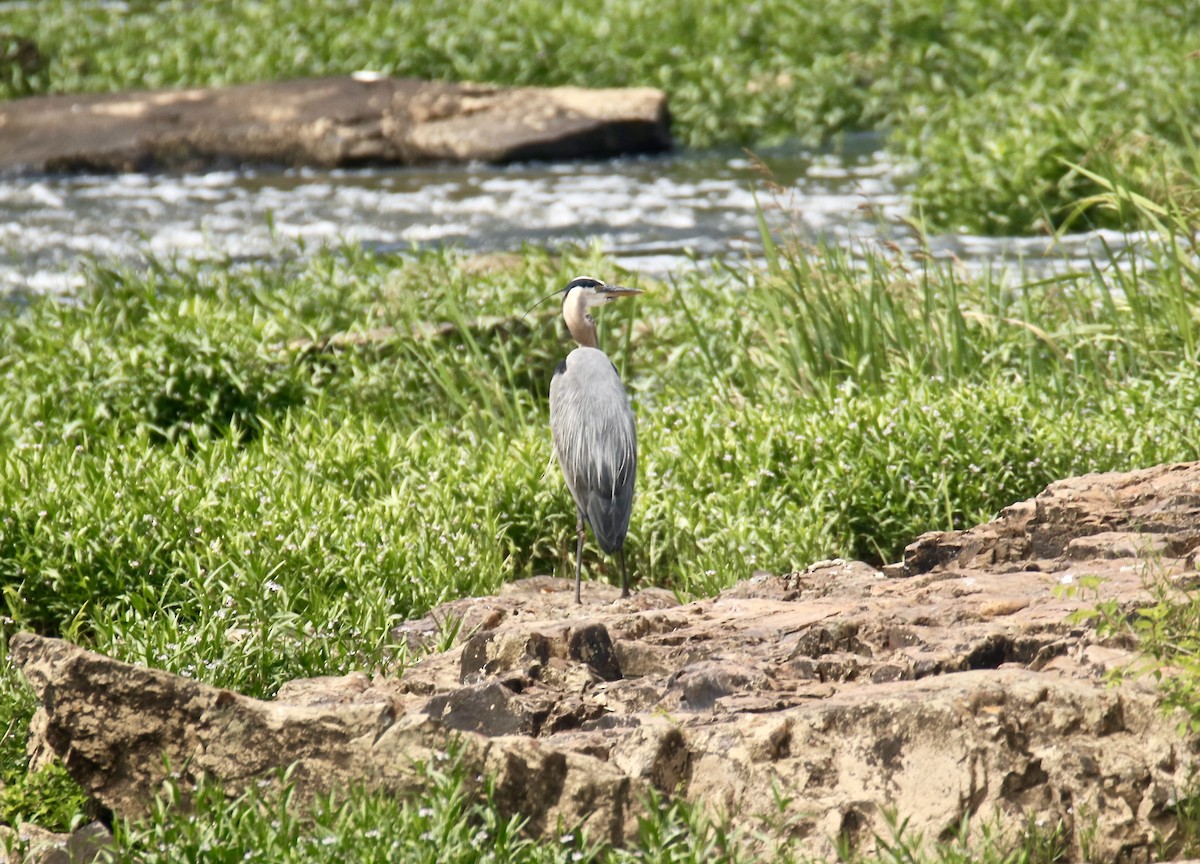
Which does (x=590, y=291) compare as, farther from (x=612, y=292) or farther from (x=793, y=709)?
(x=793, y=709)

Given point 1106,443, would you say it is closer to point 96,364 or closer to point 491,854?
point 491,854

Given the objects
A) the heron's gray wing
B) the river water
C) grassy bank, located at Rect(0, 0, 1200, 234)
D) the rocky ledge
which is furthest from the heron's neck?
grassy bank, located at Rect(0, 0, 1200, 234)

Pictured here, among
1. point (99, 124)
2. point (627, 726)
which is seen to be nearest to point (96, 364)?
point (627, 726)

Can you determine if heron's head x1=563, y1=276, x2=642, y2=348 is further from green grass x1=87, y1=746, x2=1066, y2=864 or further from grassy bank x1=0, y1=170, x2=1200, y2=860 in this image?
green grass x1=87, y1=746, x2=1066, y2=864

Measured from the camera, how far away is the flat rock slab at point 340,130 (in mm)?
13445

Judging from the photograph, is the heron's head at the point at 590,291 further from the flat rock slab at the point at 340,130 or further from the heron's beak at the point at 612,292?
the flat rock slab at the point at 340,130

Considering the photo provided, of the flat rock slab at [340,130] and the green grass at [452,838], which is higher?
the green grass at [452,838]

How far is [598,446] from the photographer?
4410 millimetres

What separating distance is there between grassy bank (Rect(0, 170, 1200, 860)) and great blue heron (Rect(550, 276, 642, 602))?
0.52m

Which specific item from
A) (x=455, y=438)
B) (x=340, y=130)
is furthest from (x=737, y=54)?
(x=455, y=438)

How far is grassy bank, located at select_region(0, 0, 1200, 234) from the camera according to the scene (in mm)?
12711

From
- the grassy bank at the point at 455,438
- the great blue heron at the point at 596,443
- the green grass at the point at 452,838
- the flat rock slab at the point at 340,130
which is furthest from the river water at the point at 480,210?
the green grass at the point at 452,838

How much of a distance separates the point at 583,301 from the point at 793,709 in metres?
2.21

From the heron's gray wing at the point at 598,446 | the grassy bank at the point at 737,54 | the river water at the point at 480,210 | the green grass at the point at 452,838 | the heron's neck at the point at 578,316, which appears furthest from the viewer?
the grassy bank at the point at 737,54
